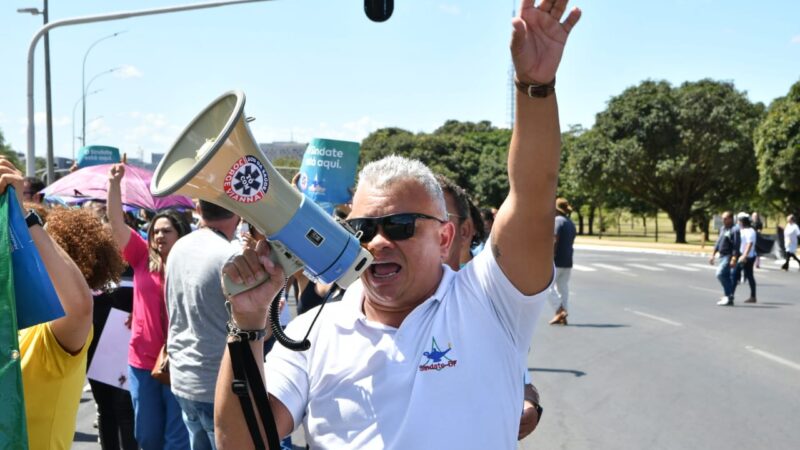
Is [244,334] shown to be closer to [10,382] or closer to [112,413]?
[10,382]

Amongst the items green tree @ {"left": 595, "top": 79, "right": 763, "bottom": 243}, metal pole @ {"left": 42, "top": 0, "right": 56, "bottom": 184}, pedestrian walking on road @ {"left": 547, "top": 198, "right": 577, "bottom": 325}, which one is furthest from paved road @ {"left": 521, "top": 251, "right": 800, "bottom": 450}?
green tree @ {"left": 595, "top": 79, "right": 763, "bottom": 243}

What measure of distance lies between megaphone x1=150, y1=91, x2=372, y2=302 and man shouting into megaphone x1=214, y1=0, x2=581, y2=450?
0.31ft

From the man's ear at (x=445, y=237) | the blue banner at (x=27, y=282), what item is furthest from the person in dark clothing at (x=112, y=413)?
the man's ear at (x=445, y=237)

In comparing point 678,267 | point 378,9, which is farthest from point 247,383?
point 678,267

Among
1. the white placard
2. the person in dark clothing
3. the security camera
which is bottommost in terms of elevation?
the person in dark clothing

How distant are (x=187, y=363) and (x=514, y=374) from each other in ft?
7.40

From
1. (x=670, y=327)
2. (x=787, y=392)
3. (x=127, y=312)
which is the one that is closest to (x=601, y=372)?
(x=787, y=392)

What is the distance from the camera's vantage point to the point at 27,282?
241 cm

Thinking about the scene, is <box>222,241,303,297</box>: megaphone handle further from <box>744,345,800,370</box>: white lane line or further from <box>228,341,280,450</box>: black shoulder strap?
<box>744,345,800,370</box>: white lane line

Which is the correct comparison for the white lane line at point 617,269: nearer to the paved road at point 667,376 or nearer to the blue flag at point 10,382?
the paved road at point 667,376

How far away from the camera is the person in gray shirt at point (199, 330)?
12.8 ft

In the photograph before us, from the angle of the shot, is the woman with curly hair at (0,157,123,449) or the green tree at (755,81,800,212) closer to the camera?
the woman with curly hair at (0,157,123,449)

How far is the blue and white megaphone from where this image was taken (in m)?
1.92

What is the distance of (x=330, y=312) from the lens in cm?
235
